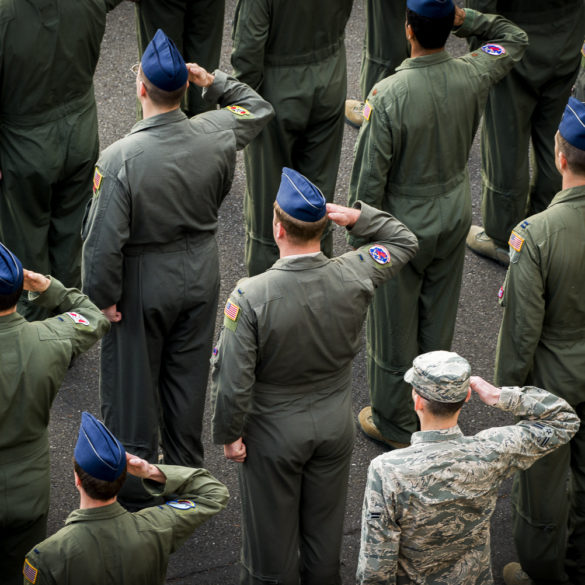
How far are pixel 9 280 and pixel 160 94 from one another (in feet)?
3.79

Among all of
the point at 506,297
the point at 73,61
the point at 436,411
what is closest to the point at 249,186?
the point at 73,61

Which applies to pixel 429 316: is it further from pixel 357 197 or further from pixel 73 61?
pixel 73 61

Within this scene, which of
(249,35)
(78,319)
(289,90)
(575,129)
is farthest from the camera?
(289,90)

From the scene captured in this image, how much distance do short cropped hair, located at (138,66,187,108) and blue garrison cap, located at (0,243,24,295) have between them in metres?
1.06

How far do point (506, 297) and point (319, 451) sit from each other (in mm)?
1014

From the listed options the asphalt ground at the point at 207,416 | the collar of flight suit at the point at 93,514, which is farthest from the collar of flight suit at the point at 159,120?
the collar of flight suit at the point at 93,514

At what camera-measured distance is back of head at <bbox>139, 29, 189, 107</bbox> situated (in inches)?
182

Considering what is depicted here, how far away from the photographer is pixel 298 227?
4.15 meters

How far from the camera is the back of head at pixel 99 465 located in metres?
3.59

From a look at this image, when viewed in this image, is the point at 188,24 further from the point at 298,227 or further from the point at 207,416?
the point at 298,227

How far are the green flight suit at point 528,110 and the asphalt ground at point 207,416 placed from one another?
0.51 m

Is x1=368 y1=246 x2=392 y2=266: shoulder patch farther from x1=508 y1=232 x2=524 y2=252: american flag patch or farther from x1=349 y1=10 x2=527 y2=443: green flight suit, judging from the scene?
x1=349 y1=10 x2=527 y2=443: green flight suit

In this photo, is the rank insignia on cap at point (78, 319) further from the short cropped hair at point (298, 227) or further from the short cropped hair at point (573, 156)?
the short cropped hair at point (573, 156)

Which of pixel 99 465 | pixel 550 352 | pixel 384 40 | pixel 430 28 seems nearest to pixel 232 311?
pixel 99 465
